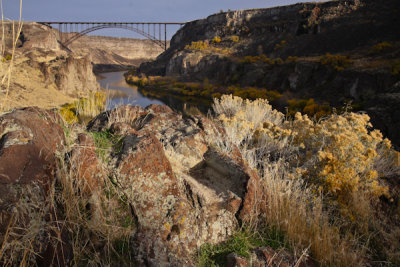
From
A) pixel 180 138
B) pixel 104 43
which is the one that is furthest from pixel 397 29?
pixel 104 43

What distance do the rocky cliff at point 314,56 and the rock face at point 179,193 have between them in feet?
21.1

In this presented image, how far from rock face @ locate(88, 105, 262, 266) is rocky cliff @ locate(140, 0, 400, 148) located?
21.1ft

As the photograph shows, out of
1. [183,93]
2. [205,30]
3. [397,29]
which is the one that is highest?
[205,30]

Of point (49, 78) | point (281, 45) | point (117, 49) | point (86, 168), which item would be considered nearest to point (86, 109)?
point (86, 168)

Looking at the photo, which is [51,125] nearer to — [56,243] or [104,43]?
[56,243]

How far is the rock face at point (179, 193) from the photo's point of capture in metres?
1.78

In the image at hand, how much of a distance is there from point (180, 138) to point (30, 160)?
1.40 metres

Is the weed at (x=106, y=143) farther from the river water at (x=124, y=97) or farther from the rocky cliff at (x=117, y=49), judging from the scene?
Result: the rocky cliff at (x=117, y=49)

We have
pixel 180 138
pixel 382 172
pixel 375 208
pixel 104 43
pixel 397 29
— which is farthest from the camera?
pixel 104 43

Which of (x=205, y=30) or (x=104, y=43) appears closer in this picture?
(x=205, y=30)

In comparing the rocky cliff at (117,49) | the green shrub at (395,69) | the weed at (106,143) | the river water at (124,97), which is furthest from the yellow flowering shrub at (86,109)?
the rocky cliff at (117,49)

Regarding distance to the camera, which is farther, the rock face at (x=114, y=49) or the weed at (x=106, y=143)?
the rock face at (x=114, y=49)

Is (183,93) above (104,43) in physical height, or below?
below

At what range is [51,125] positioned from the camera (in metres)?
2.10
